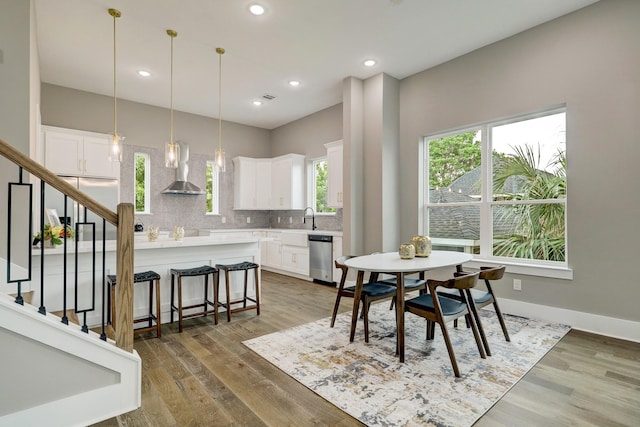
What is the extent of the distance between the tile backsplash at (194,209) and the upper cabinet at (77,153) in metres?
0.51

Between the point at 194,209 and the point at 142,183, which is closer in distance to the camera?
the point at 142,183

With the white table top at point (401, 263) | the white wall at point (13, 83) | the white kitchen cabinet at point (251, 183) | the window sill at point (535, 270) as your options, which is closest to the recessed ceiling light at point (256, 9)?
the white wall at point (13, 83)

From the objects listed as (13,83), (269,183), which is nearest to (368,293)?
(13,83)

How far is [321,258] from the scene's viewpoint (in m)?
5.52

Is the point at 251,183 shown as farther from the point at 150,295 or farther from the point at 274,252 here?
the point at 150,295

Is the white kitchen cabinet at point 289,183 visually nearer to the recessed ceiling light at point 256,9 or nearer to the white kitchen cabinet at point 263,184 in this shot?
the white kitchen cabinet at point 263,184

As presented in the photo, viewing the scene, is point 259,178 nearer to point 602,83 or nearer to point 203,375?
point 203,375

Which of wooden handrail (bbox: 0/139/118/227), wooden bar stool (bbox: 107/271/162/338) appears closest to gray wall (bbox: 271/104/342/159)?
wooden bar stool (bbox: 107/271/162/338)

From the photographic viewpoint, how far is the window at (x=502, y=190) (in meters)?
3.63

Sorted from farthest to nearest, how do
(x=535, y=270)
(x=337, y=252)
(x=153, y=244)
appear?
(x=337, y=252)
(x=535, y=270)
(x=153, y=244)

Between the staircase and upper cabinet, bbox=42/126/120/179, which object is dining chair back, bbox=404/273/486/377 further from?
upper cabinet, bbox=42/126/120/179

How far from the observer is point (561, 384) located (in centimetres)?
227

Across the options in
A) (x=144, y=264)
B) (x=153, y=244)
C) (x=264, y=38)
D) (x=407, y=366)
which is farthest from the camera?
(x=264, y=38)

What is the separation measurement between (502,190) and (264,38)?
3.40 meters
